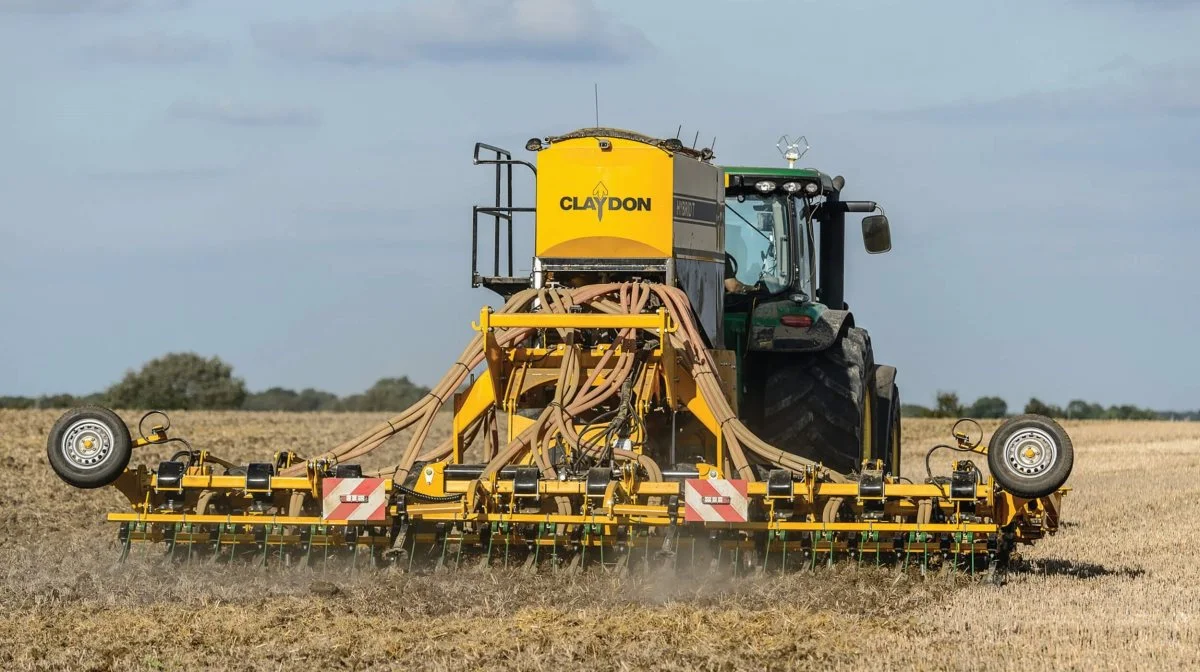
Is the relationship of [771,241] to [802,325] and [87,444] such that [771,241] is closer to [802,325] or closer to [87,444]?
[802,325]

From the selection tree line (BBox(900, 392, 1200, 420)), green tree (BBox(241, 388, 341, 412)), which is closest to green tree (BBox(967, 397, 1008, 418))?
tree line (BBox(900, 392, 1200, 420))

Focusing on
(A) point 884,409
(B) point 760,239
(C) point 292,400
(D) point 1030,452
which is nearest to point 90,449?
(B) point 760,239

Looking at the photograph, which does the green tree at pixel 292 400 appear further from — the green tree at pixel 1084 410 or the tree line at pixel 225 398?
the green tree at pixel 1084 410

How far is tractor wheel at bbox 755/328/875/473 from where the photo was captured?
9680 mm

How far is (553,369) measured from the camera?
898 centimetres

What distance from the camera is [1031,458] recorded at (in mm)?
8055

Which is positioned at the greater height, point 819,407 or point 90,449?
point 819,407

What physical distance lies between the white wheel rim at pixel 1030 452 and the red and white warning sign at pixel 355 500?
3169 millimetres

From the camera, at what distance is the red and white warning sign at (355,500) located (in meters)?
8.16

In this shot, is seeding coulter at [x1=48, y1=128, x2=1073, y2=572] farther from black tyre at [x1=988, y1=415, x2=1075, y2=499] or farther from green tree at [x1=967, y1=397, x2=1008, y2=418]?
green tree at [x1=967, y1=397, x2=1008, y2=418]

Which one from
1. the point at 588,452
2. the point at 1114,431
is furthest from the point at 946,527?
the point at 1114,431

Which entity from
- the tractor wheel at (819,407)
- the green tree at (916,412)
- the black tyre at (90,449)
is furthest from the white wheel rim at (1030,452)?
the green tree at (916,412)

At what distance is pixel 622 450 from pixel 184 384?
3776 cm

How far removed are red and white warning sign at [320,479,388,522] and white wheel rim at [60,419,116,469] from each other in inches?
50.6
